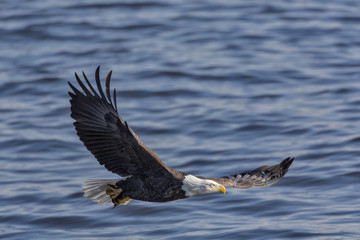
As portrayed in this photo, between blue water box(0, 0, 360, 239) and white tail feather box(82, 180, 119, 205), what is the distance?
43.3 inches

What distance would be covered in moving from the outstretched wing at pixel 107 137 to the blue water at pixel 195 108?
1.84m

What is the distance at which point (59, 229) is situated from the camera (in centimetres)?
949

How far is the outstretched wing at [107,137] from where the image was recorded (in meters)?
7.25

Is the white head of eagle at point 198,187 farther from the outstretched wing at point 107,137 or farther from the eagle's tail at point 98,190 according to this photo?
the eagle's tail at point 98,190

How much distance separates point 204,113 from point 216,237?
4.18 meters

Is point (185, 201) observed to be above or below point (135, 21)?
below

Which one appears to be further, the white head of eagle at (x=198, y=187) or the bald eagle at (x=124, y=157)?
the white head of eagle at (x=198, y=187)

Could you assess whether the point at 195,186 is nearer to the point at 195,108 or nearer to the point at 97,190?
the point at 97,190

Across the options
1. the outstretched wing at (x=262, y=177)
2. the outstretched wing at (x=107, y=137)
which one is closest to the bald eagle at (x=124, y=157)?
the outstretched wing at (x=107, y=137)

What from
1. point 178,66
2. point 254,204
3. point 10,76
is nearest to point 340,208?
point 254,204

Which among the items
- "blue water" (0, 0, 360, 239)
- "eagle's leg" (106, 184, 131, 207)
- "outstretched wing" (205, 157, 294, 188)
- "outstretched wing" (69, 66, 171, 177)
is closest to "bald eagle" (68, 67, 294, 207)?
"outstretched wing" (69, 66, 171, 177)

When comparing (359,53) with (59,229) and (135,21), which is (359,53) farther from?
(59,229)

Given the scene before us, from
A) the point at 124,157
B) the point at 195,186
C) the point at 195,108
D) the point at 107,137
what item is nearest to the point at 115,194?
the point at 124,157

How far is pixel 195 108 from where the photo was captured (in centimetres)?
1304
